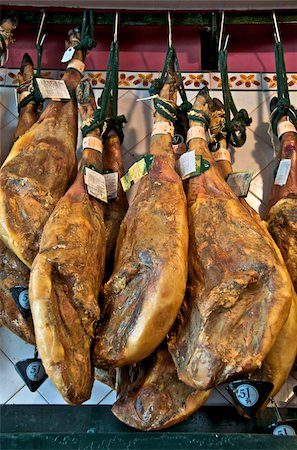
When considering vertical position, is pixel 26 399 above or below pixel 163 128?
below

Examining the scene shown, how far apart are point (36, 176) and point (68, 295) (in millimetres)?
593

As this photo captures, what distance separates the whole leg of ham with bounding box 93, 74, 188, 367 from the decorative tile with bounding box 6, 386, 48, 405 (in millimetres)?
624

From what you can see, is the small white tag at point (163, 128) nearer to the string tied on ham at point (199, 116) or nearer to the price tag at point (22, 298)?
the string tied on ham at point (199, 116)

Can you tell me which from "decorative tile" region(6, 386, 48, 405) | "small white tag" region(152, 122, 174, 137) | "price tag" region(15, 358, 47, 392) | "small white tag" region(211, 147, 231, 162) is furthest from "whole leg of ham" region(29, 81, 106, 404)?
"small white tag" region(211, 147, 231, 162)

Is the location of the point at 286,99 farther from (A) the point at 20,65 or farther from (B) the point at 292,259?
(A) the point at 20,65

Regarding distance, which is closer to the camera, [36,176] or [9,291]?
[9,291]

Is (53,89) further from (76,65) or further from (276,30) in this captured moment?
(276,30)

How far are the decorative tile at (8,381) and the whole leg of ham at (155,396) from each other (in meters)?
0.55

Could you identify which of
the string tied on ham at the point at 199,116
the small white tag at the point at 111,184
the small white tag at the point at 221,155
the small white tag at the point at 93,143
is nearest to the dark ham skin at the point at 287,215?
the small white tag at the point at 221,155

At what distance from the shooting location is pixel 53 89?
2.35 m

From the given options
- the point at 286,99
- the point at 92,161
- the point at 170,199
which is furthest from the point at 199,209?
the point at 286,99

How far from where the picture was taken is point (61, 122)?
2.26 m

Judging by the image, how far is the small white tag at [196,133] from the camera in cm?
217

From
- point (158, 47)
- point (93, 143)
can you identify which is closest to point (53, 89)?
point (93, 143)
